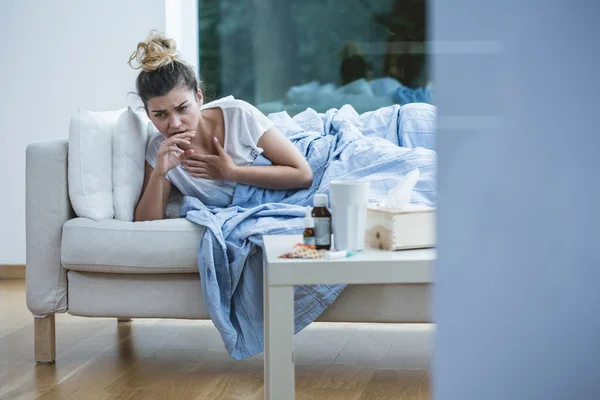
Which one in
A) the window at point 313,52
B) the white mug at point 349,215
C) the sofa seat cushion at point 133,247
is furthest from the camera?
the window at point 313,52

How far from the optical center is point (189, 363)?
2262mm

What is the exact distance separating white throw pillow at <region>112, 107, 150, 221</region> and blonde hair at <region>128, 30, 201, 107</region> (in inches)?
5.0

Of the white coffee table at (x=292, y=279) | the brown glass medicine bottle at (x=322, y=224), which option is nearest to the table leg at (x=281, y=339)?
the white coffee table at (x=292, y=279)

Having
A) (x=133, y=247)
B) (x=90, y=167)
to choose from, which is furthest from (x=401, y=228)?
(x=90, y=167)

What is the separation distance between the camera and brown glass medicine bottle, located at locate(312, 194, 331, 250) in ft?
4.82

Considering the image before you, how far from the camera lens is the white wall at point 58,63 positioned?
3555mm

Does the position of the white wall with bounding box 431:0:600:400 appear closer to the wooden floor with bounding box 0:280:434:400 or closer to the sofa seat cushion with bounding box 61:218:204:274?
the wooden floor with bounding box 0:280:434:400

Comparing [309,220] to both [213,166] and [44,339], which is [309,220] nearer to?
[213,166]

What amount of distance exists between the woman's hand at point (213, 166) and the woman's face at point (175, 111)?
0.31 ft

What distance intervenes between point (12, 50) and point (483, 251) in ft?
11.4

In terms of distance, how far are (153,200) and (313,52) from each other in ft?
5.70

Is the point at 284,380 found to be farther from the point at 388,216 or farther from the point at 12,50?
the point at 12,50

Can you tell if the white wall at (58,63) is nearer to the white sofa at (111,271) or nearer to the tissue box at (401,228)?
the white sofa at (111,271)

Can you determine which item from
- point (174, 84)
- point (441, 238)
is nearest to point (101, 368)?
point (174, 84)
